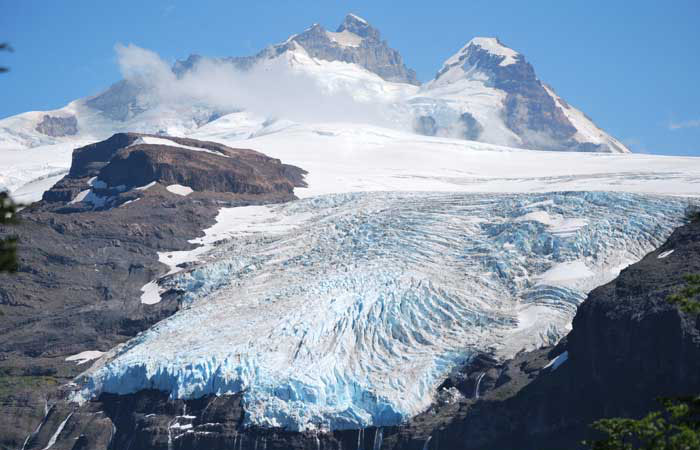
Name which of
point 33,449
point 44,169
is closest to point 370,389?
point 33,449

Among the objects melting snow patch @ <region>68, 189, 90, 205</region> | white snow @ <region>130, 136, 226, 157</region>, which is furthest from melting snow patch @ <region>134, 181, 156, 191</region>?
white snow @ <region>130, 136, 226, 157</region>

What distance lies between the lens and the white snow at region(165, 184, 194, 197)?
405ft

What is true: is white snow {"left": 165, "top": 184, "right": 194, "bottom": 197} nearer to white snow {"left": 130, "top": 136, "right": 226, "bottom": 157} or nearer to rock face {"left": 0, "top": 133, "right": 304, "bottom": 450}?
rock face {"left": 0, "top": 133, "right": 304, "bottom": 450}

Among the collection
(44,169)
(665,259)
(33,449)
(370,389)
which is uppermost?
(44,169)

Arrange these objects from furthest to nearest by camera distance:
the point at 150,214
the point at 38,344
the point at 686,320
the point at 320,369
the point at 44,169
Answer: the point at 44,169 → the point at 150,214 → the point at 38,344 → the point at 320,369 → the point at 686,320

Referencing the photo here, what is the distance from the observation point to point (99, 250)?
331 feet

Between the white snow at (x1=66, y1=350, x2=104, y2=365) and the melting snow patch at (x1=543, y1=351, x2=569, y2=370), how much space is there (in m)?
35.7

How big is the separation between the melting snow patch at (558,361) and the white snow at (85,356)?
35695 mm

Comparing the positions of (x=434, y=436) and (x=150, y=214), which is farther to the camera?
(x=150, y=214)

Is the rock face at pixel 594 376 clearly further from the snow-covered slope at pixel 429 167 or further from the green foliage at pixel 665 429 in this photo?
the green foliage at pixel 665 429

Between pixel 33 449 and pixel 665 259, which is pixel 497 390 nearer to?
pixel 665 259

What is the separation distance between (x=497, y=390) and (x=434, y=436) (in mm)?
4589

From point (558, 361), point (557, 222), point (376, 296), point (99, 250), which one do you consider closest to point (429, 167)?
point (99, 250)

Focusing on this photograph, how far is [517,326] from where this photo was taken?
68875 mm
